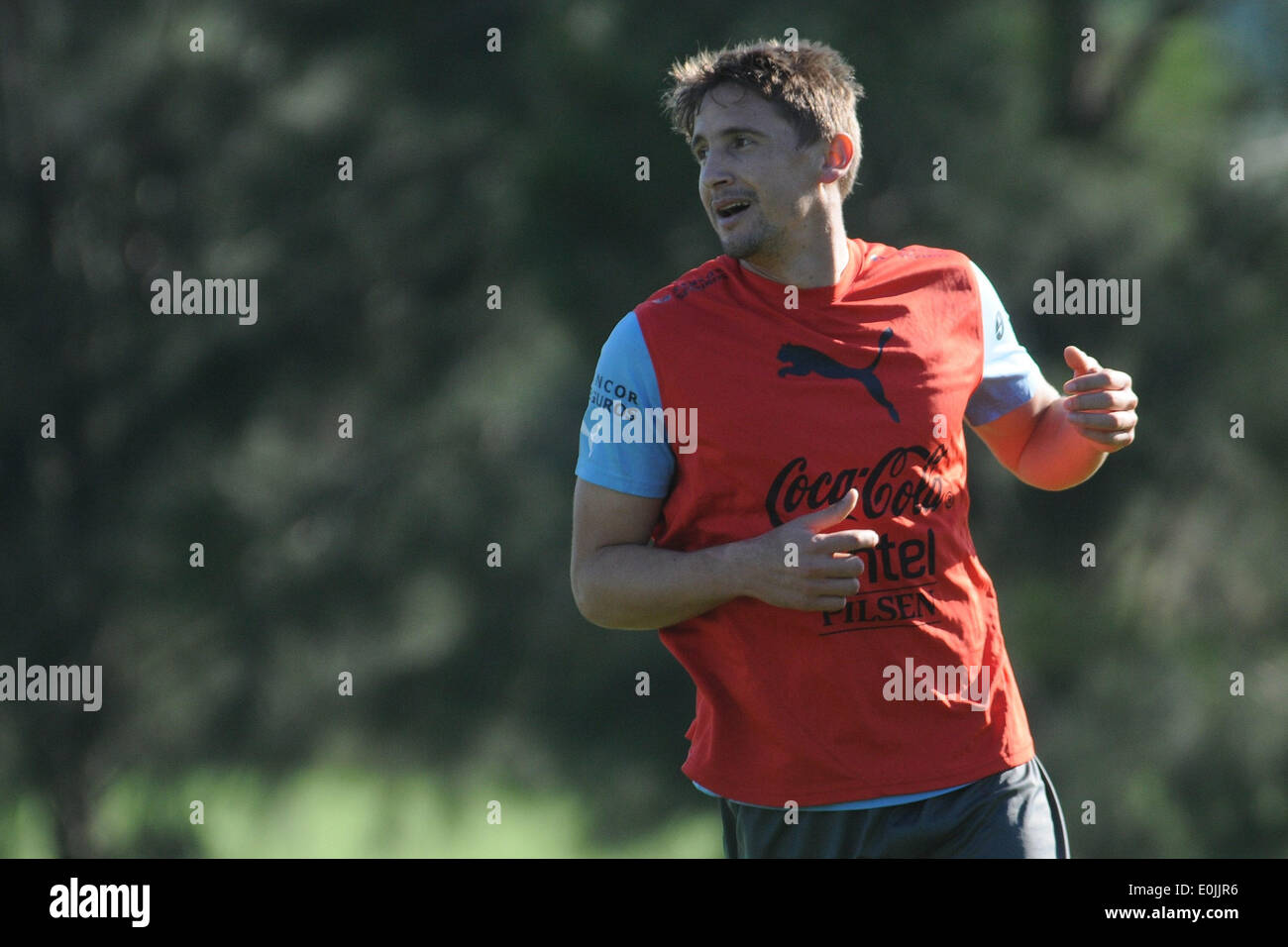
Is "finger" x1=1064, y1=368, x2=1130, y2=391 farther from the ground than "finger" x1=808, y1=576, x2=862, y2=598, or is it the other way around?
"finger" x1=1064, y1=368, x2=1130, y2=391

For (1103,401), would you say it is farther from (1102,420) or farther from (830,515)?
(830,515)

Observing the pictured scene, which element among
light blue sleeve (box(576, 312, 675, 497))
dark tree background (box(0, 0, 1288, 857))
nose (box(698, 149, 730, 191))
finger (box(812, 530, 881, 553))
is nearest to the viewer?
finger (box(812, 530, 881, 553))

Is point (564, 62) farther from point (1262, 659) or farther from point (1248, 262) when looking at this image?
point (1262, 659)

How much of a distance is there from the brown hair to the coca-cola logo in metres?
0.42

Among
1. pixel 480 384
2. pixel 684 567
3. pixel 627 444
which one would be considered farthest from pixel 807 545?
pixel 480 384

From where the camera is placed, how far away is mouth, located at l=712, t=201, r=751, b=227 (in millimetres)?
1755

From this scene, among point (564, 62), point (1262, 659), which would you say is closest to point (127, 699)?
point (564, 62)

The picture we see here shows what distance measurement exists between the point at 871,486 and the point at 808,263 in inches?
12.1

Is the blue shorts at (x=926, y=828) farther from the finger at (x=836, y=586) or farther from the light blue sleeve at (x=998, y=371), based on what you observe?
the light blue sleeve at (x=998, y=371)

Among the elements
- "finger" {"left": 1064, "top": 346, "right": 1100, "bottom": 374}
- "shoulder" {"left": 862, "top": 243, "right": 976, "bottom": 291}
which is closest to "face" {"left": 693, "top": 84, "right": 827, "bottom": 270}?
"shoulder" {"left": 862, "top": 243, "right": 976, "bottom": 291}

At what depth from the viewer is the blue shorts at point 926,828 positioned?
1.62 meters

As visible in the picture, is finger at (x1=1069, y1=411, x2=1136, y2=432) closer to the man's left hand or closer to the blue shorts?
the man's left hand

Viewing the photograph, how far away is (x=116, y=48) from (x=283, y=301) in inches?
32.3

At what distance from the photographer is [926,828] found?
162 centimetres
